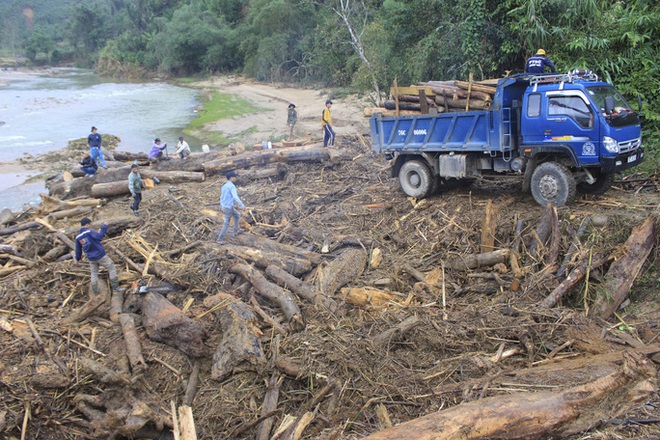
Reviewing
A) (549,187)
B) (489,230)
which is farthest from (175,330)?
(549,187)

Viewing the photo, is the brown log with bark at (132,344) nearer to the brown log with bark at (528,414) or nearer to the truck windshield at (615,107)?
the brown log with bark at (528,414)

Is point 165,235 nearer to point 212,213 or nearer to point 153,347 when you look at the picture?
point 212,213

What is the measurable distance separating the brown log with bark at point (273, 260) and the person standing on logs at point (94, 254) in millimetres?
2097

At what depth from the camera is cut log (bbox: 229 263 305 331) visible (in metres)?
7.60

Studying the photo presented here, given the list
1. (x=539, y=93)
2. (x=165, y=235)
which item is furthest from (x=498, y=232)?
(x=165, y=235)

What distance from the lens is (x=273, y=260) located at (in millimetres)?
9219

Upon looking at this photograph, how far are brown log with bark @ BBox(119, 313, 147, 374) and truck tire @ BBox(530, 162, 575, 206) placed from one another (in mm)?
7875

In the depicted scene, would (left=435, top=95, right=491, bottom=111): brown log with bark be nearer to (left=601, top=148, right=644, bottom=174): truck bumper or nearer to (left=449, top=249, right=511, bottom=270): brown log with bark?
(left=601, top=148, right=644, bottom=174): truck bumper

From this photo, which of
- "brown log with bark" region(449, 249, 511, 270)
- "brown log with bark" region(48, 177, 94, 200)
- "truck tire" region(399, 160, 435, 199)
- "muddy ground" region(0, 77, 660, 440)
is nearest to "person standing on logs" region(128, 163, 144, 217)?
"muddy ground" region(0, 77, 660, 440)

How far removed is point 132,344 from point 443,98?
814cm

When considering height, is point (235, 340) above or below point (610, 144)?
below

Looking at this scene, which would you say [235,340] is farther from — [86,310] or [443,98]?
[443,98]

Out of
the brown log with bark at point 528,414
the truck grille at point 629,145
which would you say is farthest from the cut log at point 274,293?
the truck grille at point 629,145

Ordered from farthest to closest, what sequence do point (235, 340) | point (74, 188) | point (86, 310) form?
point (74, 188)
point (86, 310)
point (235, 340)
